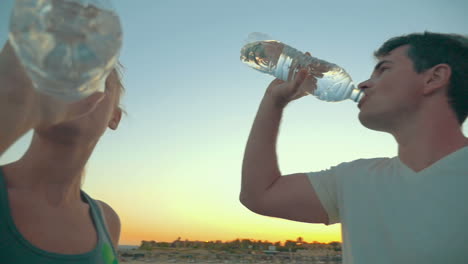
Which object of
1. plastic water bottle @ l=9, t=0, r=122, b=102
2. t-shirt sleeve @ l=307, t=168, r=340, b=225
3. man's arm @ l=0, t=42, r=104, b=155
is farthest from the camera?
t-shirt sleeve @ l=307, t=168, r=340, b=225

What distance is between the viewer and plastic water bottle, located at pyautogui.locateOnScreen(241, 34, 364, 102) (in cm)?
332

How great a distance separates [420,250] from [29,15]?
5.58 ft

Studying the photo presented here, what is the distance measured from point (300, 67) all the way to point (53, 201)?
93.3 inches

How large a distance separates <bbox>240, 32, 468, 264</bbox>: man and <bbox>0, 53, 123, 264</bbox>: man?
44.9 inches

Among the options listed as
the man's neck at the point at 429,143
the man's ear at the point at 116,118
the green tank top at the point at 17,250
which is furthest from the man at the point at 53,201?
the man's neck at the point at 429,143

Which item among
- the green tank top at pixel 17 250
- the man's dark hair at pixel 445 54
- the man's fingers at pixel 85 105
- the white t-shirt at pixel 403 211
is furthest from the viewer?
the man's dark hair at pixel 445 54

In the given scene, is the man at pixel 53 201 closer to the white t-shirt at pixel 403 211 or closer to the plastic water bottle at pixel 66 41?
the plastic water bottle at pixel 66 41

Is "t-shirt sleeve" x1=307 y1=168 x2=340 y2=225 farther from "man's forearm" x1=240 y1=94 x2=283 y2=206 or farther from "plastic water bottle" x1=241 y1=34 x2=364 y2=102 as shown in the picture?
"plastic water bottle" x1=241 y1=34 x2=364 y2=102

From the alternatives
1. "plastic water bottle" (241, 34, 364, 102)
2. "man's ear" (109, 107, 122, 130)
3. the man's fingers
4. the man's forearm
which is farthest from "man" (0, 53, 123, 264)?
"plastic water bottle" (241, 34, 364, 102)

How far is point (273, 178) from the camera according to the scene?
2.47m

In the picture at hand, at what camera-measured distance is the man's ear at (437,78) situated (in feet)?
7.79

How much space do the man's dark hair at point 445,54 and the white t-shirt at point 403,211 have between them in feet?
1.71

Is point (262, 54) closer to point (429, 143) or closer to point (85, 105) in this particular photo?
point (429, 143)

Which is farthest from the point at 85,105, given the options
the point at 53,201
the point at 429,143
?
the point at 429,143
